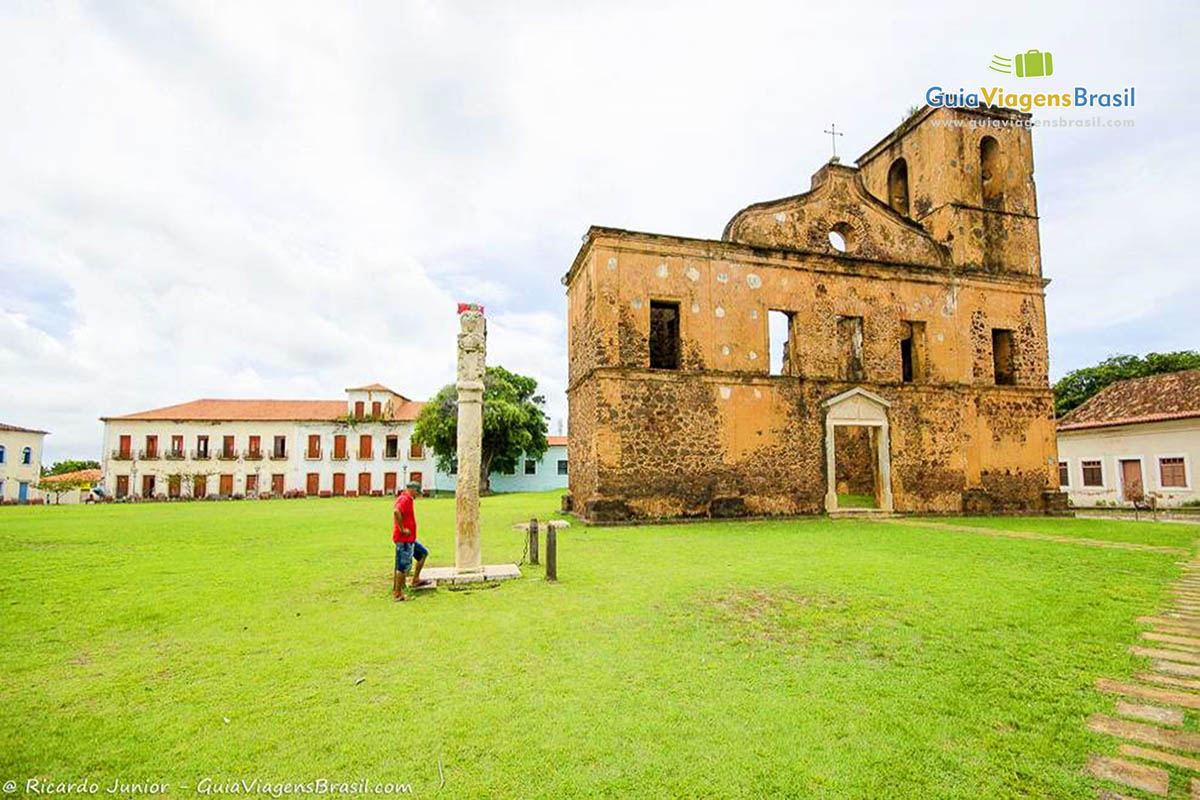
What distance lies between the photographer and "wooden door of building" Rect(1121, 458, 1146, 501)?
73.7 ft

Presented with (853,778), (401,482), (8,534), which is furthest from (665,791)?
(401,482)

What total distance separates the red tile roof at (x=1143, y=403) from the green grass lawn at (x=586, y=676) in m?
19.5

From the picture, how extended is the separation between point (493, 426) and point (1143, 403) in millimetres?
29513

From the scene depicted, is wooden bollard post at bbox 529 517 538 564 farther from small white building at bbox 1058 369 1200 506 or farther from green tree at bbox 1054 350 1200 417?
green tree at bbox 1054 350 1200 417

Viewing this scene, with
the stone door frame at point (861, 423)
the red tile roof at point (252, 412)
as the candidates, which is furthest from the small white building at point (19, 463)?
the stone door frame at point (861, 423)

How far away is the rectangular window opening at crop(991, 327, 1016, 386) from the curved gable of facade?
2993mm

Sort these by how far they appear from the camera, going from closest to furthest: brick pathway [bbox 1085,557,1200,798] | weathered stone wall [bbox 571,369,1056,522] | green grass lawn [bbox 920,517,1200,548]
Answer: brick pathway [bbox 1085,557,1200,798]
green grass lawn [bbox 920,517,1200,548]
weathered stone wall [bbox 571,369,1056,522]

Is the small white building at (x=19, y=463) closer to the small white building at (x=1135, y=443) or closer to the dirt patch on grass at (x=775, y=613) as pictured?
the dirt patch on grass at (x=775, y=613)

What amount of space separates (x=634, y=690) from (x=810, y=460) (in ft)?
42.0

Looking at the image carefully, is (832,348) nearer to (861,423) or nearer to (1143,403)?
(861,423)

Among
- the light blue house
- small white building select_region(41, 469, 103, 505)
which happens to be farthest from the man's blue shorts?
small white building select_region(41, 469, 103, 505)

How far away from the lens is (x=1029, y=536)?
38.0 feet

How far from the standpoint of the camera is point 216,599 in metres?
6.15

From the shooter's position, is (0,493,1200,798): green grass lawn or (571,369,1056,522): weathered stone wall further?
(571,369,1056,522): weathered stone wall
